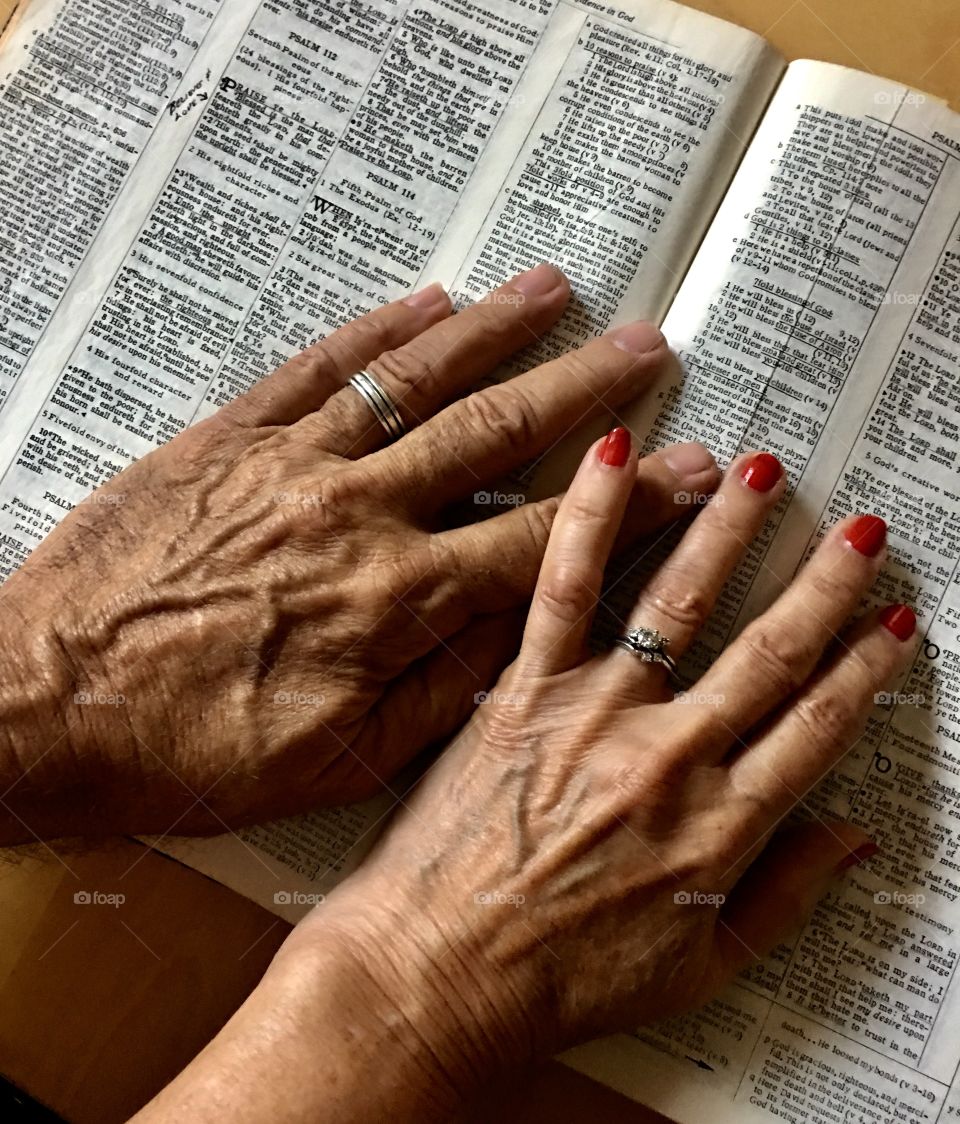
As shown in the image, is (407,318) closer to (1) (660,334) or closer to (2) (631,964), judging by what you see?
(1) (660,334)

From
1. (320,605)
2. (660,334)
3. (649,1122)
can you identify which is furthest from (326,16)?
(649,1122)

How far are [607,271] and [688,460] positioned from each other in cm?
17

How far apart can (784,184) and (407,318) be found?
1.01 feet

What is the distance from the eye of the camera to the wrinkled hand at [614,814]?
1.91ft

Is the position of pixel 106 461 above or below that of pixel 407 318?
below

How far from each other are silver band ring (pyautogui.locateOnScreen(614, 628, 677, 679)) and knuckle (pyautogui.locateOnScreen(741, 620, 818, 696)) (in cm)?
5

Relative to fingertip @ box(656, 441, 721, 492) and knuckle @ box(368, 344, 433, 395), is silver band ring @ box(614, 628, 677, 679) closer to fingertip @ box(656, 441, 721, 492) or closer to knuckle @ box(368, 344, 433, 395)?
fingertip @ box(656, 441, 721, 492)

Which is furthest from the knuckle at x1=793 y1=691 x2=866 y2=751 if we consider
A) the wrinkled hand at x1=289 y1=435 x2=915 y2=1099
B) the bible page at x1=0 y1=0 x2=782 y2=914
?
the bible page at x1=0 y1=0 x2=782 y2=914

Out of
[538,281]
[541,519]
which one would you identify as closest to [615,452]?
[541,519]

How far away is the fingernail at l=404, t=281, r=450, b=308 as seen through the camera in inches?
28.2

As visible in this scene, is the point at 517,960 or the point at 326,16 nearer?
the point at 517,960

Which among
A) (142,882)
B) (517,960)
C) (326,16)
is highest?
(326,16)

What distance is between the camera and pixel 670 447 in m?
0.68

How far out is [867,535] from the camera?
651 mm
